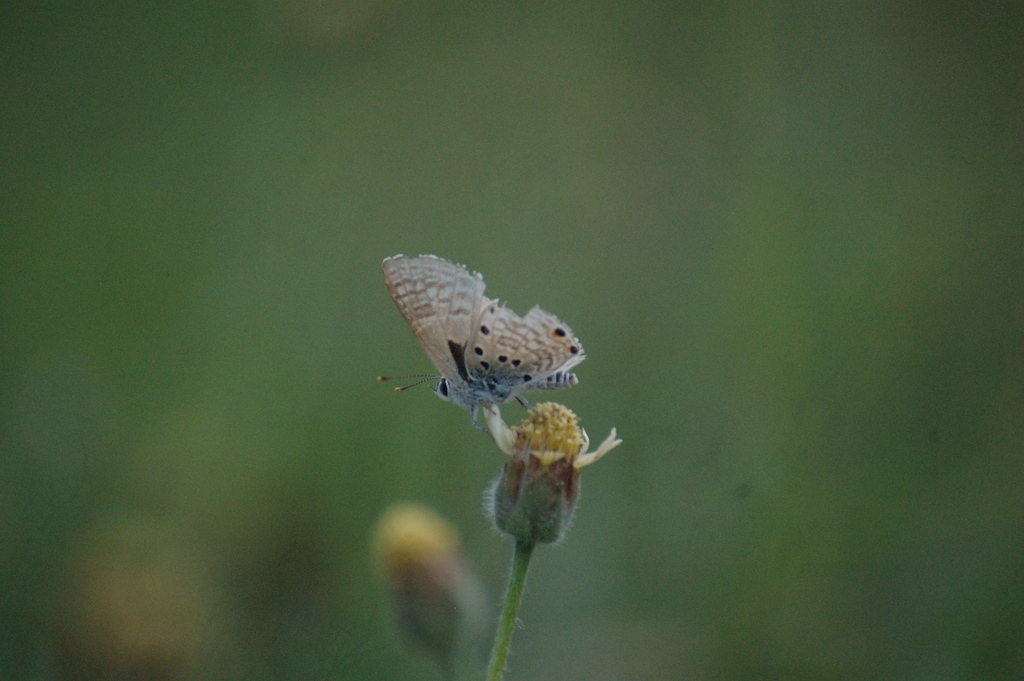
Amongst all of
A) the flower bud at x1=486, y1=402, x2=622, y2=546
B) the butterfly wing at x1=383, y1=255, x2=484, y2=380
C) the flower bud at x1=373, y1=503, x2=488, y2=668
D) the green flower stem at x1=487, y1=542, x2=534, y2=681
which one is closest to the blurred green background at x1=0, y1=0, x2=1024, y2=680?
the flower bud at x1=373, y1=503, x2=488, y2=668

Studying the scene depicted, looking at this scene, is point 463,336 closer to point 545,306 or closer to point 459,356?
point 459,356

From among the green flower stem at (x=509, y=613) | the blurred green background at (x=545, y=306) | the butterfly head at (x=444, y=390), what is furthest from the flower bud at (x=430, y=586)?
the green flower stem at (x=509, y=613)

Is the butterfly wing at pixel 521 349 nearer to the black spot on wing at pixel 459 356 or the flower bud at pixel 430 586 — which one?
the black spot on wing at pixel 459 356

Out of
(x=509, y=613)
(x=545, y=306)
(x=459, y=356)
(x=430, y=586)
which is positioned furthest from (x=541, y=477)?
(x=545, y=306)

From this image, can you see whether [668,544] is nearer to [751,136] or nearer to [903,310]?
[903,310]

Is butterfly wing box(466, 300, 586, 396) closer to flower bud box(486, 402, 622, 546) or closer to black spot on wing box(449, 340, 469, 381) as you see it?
black spot on wing box(449, 340, 469, 381)
